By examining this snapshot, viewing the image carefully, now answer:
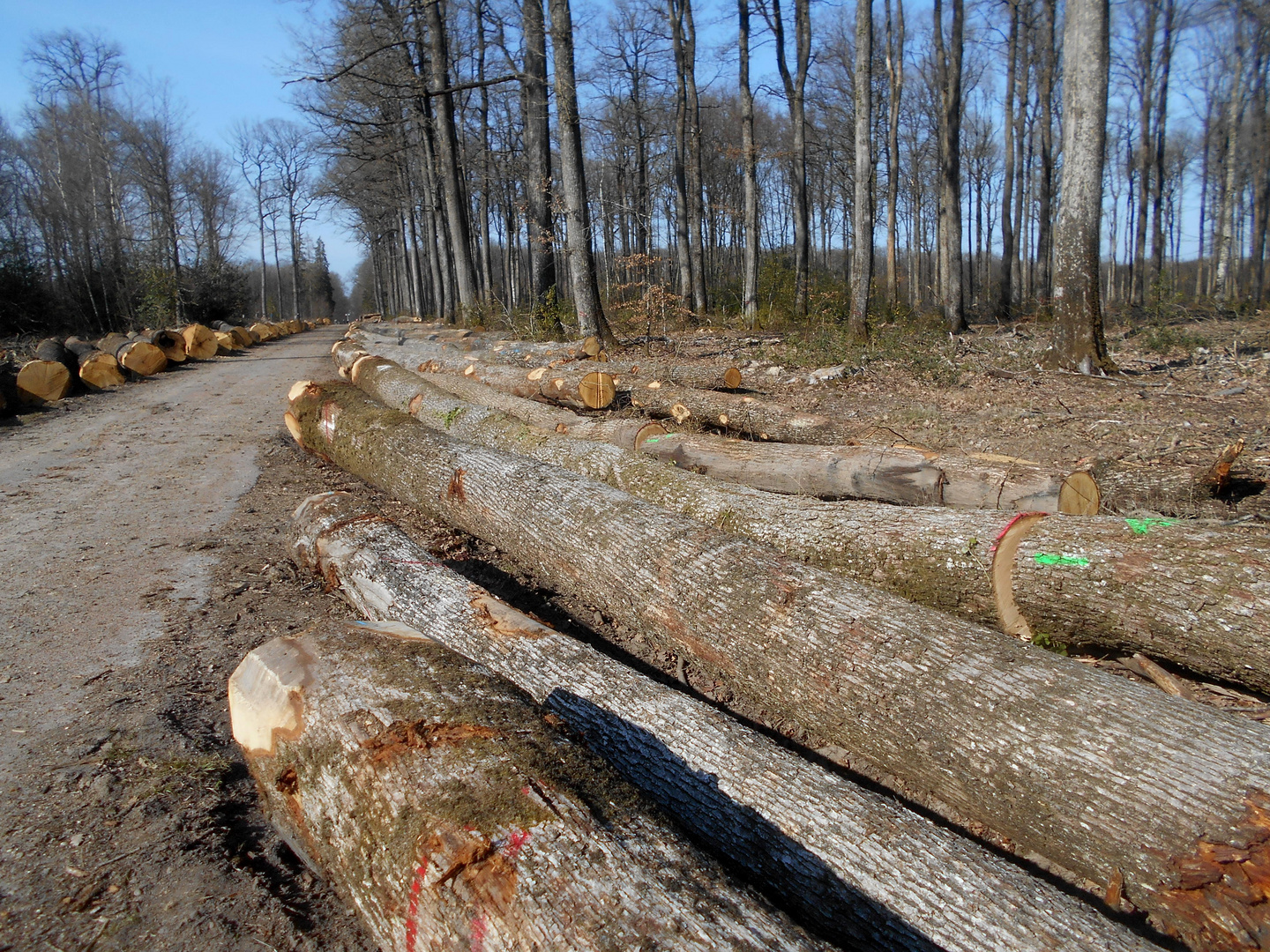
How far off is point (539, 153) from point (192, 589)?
40.9 feet

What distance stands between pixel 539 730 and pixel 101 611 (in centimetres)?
311

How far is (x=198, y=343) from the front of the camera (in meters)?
16.0

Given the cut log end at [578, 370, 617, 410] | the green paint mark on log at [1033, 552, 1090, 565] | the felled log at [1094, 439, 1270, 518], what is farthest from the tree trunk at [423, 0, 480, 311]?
the green paint mark on log at [1033, 552, 1090, 565]

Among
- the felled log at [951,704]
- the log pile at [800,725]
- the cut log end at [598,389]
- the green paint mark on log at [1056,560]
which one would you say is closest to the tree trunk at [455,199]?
the cut log end at [598,389]

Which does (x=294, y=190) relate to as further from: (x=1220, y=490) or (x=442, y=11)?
(x=1220, y=490)

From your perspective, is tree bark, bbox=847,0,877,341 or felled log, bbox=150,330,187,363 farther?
felled log, bbox=150,330,187,363

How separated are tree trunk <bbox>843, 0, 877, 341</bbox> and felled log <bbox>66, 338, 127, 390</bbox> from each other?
510 inches

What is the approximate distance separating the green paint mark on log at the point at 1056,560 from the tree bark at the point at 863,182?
9.29 metres

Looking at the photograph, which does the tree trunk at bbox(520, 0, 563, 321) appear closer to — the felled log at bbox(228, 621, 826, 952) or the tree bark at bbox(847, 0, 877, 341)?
the tree bark at bbox(847, 0, 877, 341)

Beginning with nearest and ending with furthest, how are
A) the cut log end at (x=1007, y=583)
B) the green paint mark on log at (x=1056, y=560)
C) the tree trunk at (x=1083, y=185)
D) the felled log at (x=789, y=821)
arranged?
the felled log at (x=789, y=821)
the green paint mark on log at (x=1056, y=560)
the cut log end at (x=1007, y=583)
the tree trunk at (x=1083, y=185)

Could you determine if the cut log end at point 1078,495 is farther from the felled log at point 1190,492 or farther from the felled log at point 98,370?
the felled log at point 98,370

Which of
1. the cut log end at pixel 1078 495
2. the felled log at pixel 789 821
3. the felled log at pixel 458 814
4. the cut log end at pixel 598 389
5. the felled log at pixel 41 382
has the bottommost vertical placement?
the felled log at pixel 789 821

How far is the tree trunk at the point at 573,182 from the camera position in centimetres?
1068

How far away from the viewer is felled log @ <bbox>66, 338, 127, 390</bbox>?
1144cm
